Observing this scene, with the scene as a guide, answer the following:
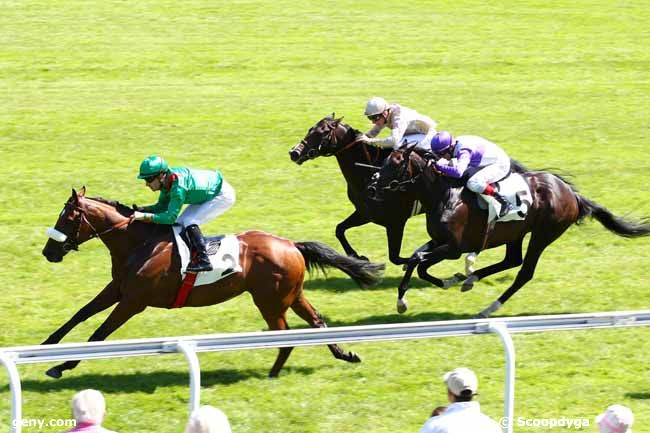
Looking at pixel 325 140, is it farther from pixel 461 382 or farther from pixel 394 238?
pixel 461 382

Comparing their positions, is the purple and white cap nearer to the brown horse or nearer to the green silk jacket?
the brown horse

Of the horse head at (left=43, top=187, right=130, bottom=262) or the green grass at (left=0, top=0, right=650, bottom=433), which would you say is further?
the horse head at (left=43, top=187, right=130, bottom=262)

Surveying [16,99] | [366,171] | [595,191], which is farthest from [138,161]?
[595,191]

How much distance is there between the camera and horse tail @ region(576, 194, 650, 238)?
1139cm

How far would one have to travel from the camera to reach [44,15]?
24453 mm

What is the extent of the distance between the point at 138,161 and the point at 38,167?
1.35 metres

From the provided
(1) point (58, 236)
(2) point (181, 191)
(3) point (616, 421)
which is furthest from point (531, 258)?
(3) point (616, 421)

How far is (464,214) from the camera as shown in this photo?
10930 millimetres

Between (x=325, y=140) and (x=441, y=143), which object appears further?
(x=325, y=140)

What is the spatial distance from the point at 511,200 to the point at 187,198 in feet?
10.3

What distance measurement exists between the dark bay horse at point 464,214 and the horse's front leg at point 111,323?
271cm

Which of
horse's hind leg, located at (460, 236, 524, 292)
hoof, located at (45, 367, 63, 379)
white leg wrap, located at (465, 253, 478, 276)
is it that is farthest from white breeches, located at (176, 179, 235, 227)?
white leg wrap, located at (465, 253, 478, 276)

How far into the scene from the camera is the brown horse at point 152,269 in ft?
30.0

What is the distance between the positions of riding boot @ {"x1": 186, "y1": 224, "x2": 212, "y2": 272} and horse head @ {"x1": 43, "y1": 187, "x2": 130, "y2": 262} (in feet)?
1.75
